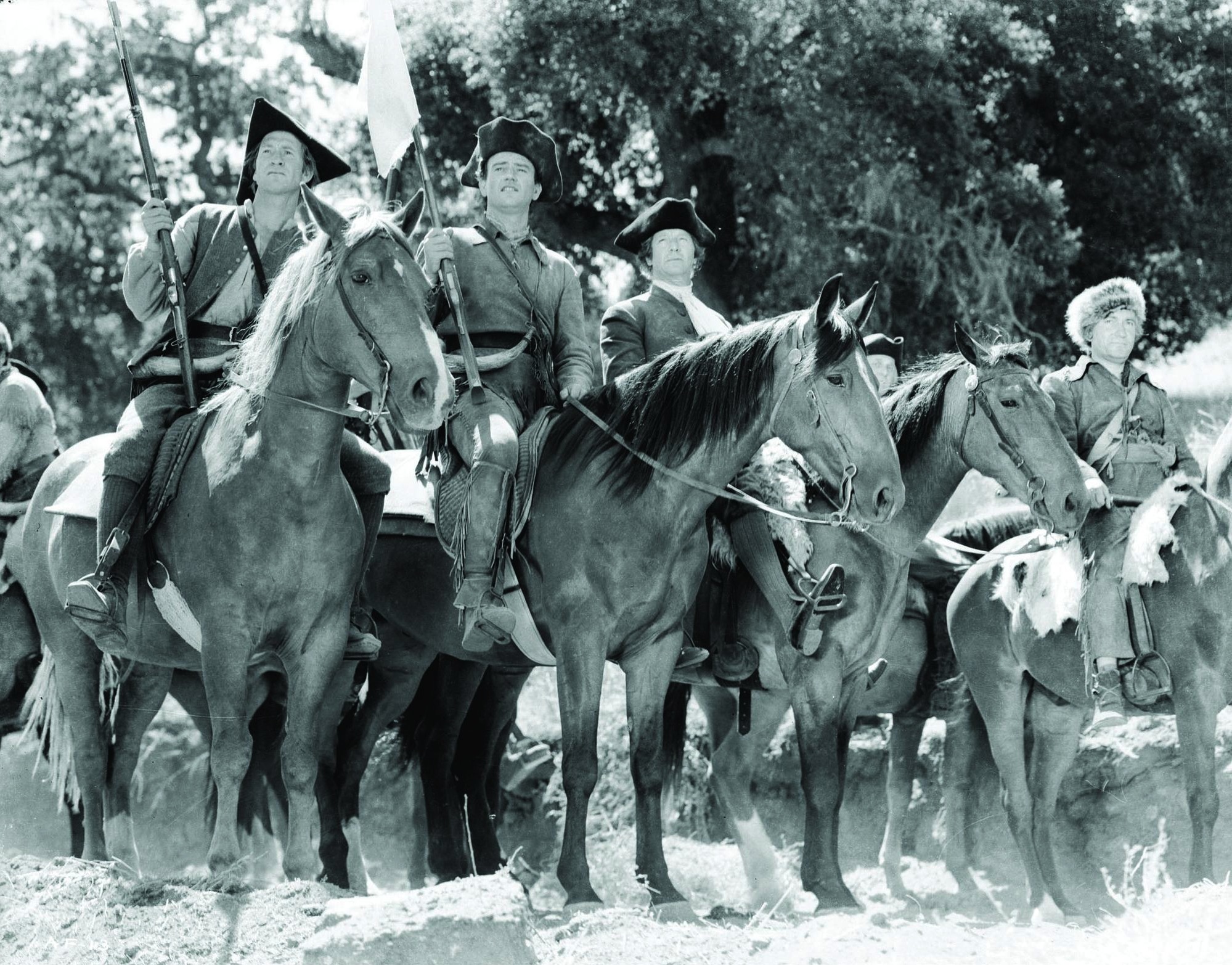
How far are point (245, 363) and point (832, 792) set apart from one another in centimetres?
330

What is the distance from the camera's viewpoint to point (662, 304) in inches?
317

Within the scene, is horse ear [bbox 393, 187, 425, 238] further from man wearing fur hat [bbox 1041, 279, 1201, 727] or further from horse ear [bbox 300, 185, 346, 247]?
man wearing fur hat [bbox 1041, 279, 1201, 727]

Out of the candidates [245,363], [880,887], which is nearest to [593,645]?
[245,363]

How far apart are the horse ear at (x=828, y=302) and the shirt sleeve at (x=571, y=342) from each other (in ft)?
4.36

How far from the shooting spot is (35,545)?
765cm

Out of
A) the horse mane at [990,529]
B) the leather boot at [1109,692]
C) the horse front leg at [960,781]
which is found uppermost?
the horse mane at [990,529]

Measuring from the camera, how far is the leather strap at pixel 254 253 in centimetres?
710

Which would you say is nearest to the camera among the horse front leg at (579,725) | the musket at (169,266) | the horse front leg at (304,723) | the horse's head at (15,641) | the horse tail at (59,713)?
the horse front leg at (304,723)

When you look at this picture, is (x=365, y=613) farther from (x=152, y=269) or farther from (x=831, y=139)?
(x=831, y=139)

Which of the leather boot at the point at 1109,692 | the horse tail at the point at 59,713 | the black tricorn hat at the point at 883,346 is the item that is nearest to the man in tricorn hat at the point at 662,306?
the black tricorn hat at the point at 883,346

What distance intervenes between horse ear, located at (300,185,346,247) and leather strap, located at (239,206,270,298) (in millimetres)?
829

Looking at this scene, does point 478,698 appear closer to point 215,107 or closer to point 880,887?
point 880,887

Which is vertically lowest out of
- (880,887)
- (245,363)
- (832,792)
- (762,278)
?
(880,887)

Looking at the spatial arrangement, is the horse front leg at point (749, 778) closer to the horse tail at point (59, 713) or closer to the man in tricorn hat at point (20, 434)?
the horse tail at point (59, 713)
